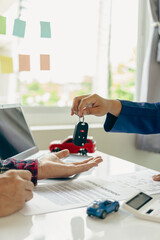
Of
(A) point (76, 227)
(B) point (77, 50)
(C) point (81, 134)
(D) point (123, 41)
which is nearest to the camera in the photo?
(A) point (76, 227)

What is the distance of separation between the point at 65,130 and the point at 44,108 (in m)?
0.28

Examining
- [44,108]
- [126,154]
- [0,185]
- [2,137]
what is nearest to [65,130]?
[44,108]

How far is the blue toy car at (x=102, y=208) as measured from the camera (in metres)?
0.75

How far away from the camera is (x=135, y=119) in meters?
1.41

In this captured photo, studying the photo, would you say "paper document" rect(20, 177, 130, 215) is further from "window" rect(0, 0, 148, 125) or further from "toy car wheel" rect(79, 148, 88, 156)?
"window" rect(0, 0, 148, 125)

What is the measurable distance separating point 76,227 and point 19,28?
141 cm

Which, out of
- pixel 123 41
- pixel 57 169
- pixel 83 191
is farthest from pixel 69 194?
pixel 123 41

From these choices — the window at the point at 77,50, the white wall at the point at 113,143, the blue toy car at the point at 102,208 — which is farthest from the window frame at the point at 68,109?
the blue toy car at the point at 102,208

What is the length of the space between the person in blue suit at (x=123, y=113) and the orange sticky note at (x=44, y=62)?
75 cm

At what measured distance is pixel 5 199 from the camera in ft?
2.58

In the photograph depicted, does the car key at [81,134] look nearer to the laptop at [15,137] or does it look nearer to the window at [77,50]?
the laptop at [15,137]

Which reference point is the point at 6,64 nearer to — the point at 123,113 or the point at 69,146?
the point at 69,146

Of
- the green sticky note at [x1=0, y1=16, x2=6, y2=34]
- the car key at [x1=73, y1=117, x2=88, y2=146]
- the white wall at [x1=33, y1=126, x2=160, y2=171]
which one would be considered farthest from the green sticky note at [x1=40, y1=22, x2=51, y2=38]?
the car key at [x1=73, y1=117, x2=88, y2=146]

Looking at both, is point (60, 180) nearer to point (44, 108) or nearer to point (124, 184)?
point (124, 184)
